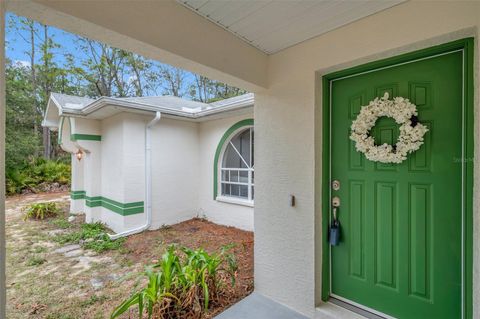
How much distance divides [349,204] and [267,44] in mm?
1765

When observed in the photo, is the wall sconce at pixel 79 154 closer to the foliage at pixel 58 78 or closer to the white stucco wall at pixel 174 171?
the white stucco wall at pixel 174 171

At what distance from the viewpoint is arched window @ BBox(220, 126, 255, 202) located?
16.6 feet

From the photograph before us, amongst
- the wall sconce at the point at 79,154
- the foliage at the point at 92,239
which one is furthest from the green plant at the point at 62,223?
the wall sconce at the point at 79,154

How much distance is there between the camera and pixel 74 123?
5188mm

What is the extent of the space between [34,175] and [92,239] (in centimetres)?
881

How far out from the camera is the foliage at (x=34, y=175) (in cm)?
964

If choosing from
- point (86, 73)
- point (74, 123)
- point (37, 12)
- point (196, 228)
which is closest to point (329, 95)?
point (37, 12)

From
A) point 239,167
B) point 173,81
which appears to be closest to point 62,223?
point 239,167

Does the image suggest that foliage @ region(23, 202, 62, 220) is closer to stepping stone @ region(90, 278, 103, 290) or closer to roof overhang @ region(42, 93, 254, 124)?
roof overhang @ region(42, 93, 254, 124)

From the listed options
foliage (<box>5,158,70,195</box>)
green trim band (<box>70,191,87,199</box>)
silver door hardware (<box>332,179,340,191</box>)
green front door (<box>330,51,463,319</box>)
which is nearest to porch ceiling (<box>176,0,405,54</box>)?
green front door (<box>330,51,463,319</box>)

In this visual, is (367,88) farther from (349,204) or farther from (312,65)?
(349,204)

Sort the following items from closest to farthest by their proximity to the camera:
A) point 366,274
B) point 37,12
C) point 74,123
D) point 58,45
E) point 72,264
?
1. point 37,12
2. point 366,274
3. point 72,264
4. point 74,123
5. point 58,45

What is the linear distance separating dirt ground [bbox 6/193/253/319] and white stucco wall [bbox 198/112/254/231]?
237mm

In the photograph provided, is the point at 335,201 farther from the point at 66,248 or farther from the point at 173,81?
the point at 173,81
